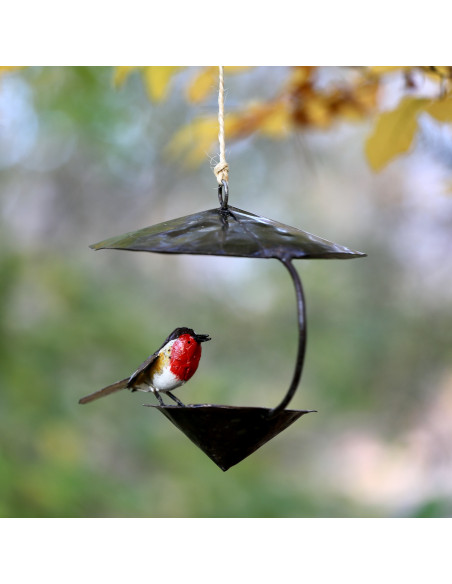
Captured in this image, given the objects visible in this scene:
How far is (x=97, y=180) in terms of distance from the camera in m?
3.48

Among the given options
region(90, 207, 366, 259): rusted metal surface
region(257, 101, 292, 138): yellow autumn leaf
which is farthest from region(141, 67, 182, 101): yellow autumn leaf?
region(90, 207, 366, 259): rusted metal surface

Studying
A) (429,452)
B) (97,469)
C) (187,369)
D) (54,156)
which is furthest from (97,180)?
(187,369)

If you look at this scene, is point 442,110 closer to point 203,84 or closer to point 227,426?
point 203,84

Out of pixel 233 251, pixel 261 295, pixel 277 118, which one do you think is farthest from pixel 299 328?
pixel 261 295

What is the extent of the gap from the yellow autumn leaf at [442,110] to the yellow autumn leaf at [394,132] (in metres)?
0.03

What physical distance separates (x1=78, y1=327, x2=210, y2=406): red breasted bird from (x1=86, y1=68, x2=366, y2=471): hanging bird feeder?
0.31ft

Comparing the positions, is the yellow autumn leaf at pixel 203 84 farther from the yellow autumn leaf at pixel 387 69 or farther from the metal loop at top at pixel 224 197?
the metal loop at top at pixel 224 197

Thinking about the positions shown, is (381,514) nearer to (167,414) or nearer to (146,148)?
(146,148)

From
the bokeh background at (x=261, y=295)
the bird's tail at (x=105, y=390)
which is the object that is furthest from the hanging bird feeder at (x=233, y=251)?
the bokeh background at (x=261, y=295)

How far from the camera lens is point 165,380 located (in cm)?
91

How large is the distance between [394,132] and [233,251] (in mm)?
Answer: 467

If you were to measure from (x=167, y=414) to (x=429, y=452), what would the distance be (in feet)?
8.63

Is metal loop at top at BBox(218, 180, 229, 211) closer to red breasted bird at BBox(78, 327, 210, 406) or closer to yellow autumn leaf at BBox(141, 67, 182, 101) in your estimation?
red breasted bird at BBox(78, 327, 210, 406)

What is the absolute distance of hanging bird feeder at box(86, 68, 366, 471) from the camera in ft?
2.19
